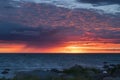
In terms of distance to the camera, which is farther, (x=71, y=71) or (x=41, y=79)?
(x=71, y=71)

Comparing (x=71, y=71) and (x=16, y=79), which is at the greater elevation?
(x=16, y=79)

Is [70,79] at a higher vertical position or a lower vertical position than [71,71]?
higher

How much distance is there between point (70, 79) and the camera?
3588 centimetres

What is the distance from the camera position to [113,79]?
38.1 m

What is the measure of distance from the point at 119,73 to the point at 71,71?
6.29 m

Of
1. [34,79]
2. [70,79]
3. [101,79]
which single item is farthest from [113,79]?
[34,79]

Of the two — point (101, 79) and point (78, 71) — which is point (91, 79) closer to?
point (101, 79)

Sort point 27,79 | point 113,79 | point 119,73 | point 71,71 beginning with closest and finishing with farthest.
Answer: point 27,79, point 113,79, point 119,73, point 71,71

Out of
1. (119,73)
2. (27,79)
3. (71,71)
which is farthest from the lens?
(71,71)

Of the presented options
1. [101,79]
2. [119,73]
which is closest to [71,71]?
[119,73]

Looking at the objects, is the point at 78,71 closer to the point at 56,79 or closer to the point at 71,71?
the point at 71,71

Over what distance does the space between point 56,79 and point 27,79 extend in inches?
96.6

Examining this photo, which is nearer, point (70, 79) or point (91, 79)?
point (70, 79)

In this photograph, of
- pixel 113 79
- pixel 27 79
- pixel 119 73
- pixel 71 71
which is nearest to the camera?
pixel 27 79
